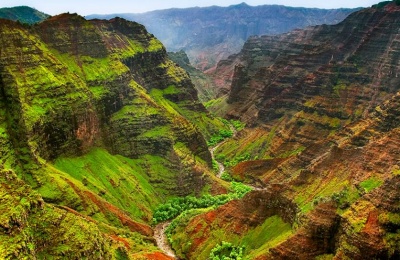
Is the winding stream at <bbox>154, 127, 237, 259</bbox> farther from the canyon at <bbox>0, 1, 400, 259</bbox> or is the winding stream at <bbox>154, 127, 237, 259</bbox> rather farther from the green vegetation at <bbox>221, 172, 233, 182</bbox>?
the green vegetation at <bbox>221, 172, 233, 182</bbox>

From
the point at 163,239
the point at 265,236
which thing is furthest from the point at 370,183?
the point at 163,239

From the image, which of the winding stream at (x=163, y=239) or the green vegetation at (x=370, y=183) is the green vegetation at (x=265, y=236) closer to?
the green vegetation at (x=370, y=183)

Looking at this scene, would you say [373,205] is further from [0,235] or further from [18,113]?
A: [18,113]

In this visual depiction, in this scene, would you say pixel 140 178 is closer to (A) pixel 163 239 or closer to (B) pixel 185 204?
(B) pixel 185 204

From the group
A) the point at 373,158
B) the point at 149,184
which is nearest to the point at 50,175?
the point at 149,184

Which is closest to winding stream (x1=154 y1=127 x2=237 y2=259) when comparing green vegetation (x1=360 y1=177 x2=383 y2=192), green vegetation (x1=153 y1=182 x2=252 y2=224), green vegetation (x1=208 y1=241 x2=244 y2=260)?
green vegetation (x1=153 y1=182 x2=252 y2=224)

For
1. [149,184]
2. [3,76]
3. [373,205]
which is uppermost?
[3,76]
